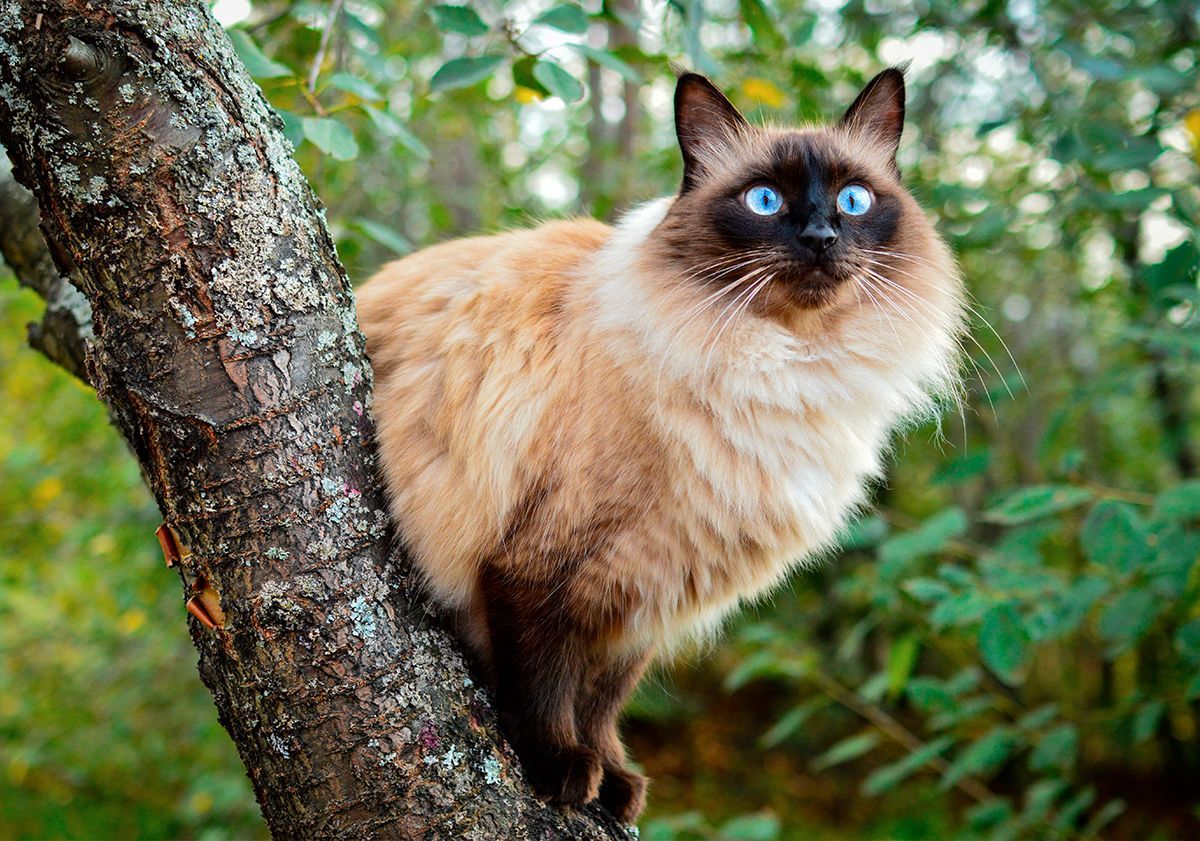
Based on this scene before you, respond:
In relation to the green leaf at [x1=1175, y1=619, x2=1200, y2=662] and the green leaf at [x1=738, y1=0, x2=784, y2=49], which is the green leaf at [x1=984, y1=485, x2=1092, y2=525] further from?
the green leaf at [x1=738, y1=0, x2=784, y2=49]

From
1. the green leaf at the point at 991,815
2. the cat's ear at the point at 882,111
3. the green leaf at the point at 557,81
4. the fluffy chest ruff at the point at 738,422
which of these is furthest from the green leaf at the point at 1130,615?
the green leaf at the point at 557,81

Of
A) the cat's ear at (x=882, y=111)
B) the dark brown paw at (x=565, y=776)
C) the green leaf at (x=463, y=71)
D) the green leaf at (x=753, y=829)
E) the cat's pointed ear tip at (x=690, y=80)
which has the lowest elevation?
the green leaf at (x=753, y=829)

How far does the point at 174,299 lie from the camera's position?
55.1 inches

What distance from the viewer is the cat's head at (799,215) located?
1.94 meters

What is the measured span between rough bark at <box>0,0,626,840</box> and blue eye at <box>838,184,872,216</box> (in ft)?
3.70

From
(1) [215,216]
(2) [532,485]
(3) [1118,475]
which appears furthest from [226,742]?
(3) [1118,475]

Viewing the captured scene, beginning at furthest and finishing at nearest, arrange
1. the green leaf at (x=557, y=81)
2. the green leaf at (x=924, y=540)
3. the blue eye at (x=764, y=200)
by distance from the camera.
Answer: the green leaf at (x=924, y=540) < the green leaf at (x=557, y=81) < the blue eye at (x=764, y=200)

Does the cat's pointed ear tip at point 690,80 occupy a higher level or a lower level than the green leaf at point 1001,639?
higher

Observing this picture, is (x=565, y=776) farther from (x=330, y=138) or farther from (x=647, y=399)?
(x=330, y=138)

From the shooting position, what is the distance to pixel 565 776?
69.7 inches

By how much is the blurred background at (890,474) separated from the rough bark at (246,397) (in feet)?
2.08

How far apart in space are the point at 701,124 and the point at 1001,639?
1652 mm

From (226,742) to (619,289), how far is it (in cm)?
373

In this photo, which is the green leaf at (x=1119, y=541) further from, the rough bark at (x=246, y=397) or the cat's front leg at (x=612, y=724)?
the rough bark at (x=246, y=397)
